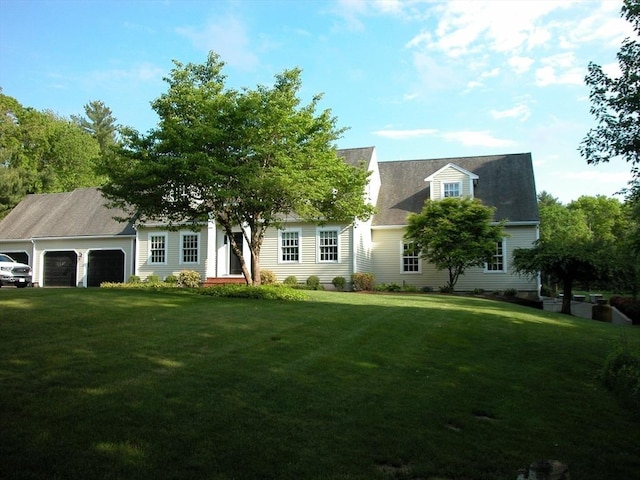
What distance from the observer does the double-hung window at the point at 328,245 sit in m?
24.7

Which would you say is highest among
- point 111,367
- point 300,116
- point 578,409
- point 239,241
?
point 300,116

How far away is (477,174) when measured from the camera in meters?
27.7

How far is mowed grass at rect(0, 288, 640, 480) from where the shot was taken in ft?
14.0

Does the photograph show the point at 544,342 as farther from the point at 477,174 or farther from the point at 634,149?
the point at 477,174

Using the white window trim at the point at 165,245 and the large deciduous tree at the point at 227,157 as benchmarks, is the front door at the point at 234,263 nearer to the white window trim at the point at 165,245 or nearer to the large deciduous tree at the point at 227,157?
the white window trim at the point at 165,245

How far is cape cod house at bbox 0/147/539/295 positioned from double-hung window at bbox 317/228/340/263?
5cm

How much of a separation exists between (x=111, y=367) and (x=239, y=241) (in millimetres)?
19833

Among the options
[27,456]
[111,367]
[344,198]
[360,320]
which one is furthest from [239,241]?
[27,456]

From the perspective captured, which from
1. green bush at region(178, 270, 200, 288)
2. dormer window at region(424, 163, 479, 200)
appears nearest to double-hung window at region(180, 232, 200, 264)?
green bush at region(178, 270, 200, 288)

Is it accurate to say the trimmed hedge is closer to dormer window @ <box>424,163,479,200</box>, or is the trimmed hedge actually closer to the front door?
dormer window @ <box>424,163,479,200</box>

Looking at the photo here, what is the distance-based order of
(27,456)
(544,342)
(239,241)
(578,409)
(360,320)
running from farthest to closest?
(239,241)
(360,320)
(544,342)
(578,409)
(27,456)

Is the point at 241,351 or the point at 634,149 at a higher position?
the point at 634,149

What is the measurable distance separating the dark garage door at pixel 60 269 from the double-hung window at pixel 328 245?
1508 cm

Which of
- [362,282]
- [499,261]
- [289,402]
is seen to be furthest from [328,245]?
[289,402]
